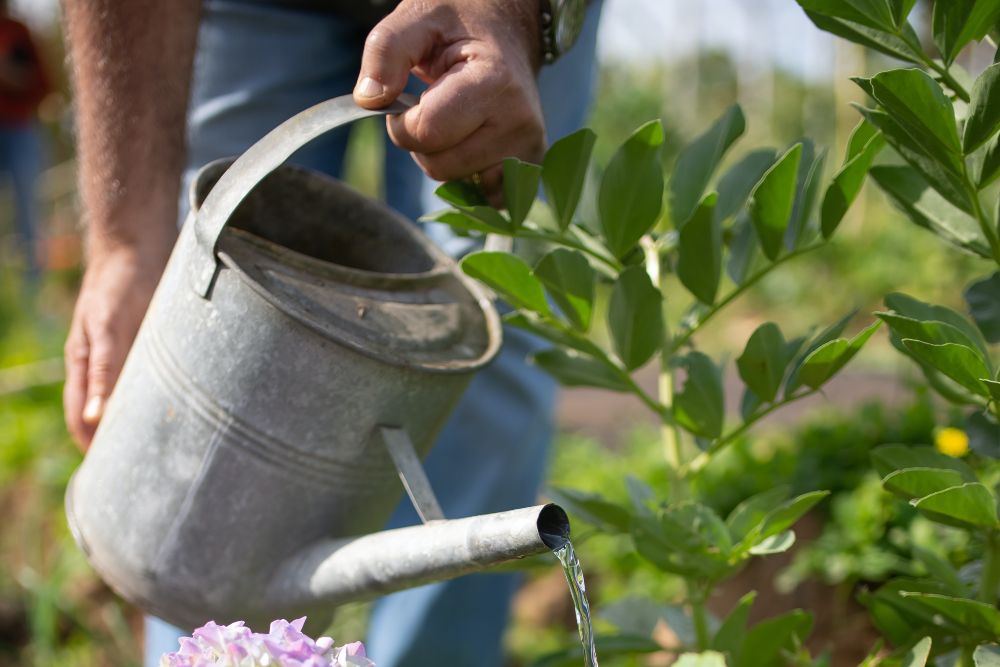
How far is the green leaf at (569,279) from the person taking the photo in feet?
3.80

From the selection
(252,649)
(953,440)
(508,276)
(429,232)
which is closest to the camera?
(252,649)

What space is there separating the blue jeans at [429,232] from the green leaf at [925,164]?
78 centimetres

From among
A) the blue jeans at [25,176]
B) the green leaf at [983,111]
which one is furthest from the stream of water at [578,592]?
the blue jeans at [25,176]

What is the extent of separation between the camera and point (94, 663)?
2578 millimetres

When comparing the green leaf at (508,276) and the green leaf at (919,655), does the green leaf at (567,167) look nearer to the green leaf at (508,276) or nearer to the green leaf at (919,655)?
the green leaf at (508,276)

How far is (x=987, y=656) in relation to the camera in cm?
103

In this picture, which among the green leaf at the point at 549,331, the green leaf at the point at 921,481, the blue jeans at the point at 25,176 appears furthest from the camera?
the blue jeans at the point at 25,176

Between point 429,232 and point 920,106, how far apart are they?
1.11 metres

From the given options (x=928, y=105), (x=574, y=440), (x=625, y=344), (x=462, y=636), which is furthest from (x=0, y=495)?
(x=928, y=105)

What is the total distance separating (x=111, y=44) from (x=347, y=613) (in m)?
1.56

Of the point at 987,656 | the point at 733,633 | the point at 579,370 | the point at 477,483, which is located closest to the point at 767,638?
the point at 733,633

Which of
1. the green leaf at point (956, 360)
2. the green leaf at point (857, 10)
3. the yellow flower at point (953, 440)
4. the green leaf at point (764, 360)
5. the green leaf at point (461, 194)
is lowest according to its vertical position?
the yellow flower at point (953, 440)

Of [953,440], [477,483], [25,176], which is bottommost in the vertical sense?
[25,176]

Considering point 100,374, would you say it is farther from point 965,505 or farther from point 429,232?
point 965,505
